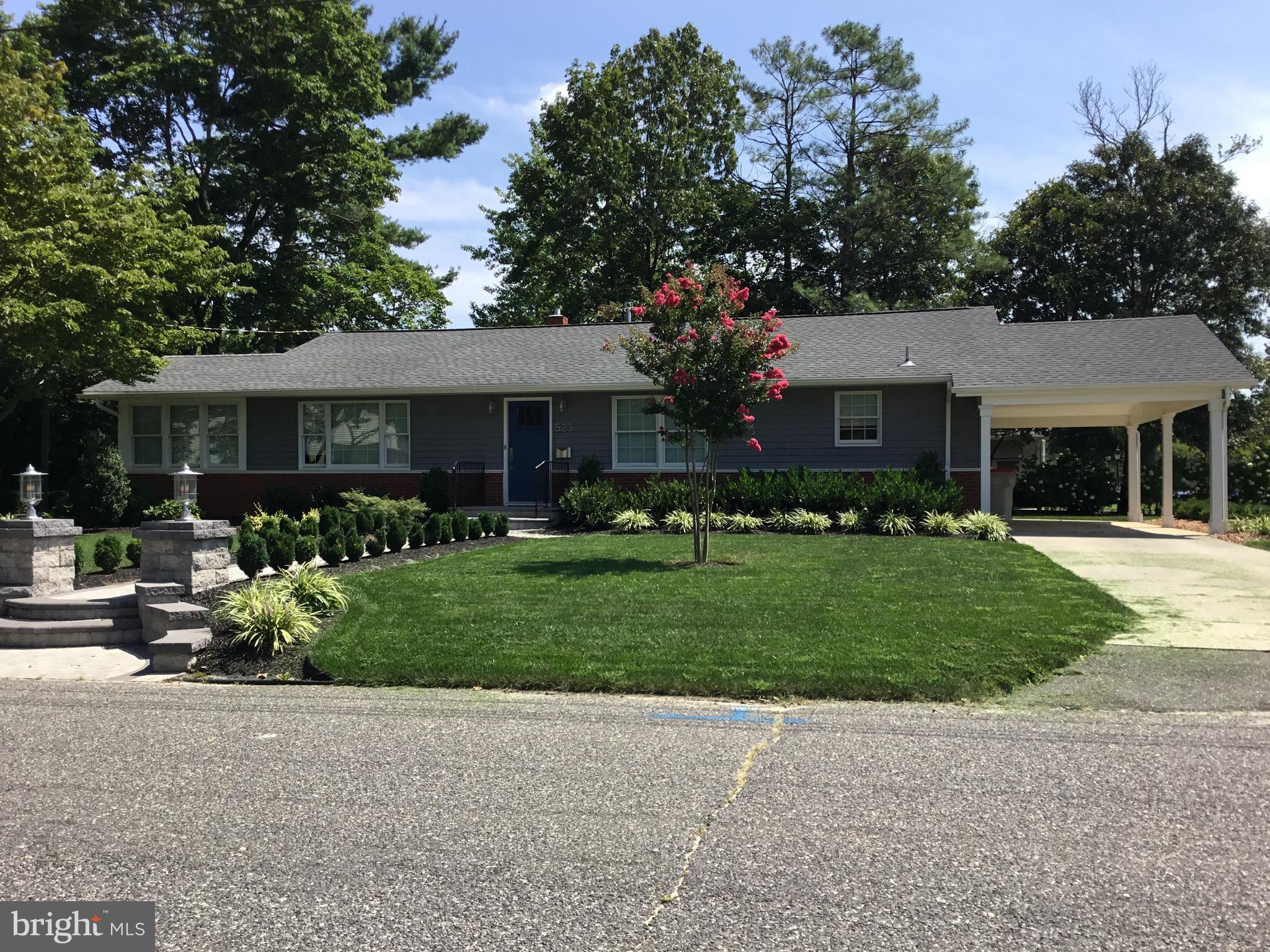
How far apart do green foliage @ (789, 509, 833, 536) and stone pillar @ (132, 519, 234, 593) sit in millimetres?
9895

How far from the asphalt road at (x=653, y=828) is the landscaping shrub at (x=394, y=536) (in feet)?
23.3

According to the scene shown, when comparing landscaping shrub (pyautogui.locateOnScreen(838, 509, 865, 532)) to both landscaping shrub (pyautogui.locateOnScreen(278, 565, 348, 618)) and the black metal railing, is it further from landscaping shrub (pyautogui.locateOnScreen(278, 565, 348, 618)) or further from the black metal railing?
landscaping shrub (pyautogui.locateOnScreen(278, 565, 348, 618))

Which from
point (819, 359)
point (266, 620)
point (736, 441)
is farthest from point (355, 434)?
point (266, 620)

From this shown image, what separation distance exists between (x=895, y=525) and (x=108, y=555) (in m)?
11.5

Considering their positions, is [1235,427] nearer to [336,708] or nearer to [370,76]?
[370,76]

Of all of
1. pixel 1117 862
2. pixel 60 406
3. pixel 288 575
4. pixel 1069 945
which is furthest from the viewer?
pixel 60 406

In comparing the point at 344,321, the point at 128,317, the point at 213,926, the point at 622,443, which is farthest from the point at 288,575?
the point at 344,321

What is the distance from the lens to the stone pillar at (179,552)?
9.35 meters

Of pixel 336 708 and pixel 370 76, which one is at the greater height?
pixel 370 76

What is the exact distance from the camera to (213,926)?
10.6 ft

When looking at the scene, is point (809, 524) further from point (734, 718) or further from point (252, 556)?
point (734, 718)

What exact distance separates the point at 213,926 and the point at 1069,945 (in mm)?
2781

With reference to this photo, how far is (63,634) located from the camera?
8836 millimetres

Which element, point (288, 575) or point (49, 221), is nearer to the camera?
point (288, 575)
